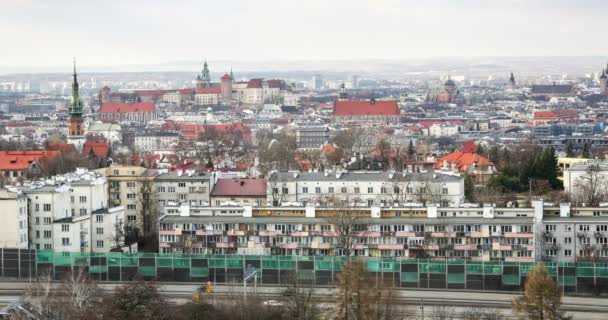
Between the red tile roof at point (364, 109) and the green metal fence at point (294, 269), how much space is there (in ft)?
327

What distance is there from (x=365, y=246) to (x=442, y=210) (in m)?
2.41

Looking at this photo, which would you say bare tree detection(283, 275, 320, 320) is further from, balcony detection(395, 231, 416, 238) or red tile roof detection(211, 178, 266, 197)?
red tile roof detection(211, 178, 266, 197)

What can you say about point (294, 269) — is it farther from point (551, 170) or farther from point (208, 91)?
point (208, 91)

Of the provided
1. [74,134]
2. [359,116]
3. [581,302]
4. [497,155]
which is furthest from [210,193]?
[359,116]

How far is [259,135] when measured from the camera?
4053 inches

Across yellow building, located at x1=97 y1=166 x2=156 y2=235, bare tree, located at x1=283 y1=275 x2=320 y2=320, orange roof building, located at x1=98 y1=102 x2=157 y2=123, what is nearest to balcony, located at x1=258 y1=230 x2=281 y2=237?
yellow building, located at x1=97 y1=166 x2=156 y2=235

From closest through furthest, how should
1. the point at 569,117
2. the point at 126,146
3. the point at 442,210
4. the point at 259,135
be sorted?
the point at 442,210 → the point at 126,146 → the point at 259,135 → the point at 569,117

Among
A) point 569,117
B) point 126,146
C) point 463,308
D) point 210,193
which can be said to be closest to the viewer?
point 463,308

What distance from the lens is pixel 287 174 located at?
4275cm

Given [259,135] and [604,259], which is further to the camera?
[259,135]

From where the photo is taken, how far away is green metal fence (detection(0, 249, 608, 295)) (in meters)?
28.8

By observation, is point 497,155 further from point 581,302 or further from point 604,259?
point 581,302

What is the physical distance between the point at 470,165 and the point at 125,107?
301ft

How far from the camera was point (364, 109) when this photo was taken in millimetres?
131875
